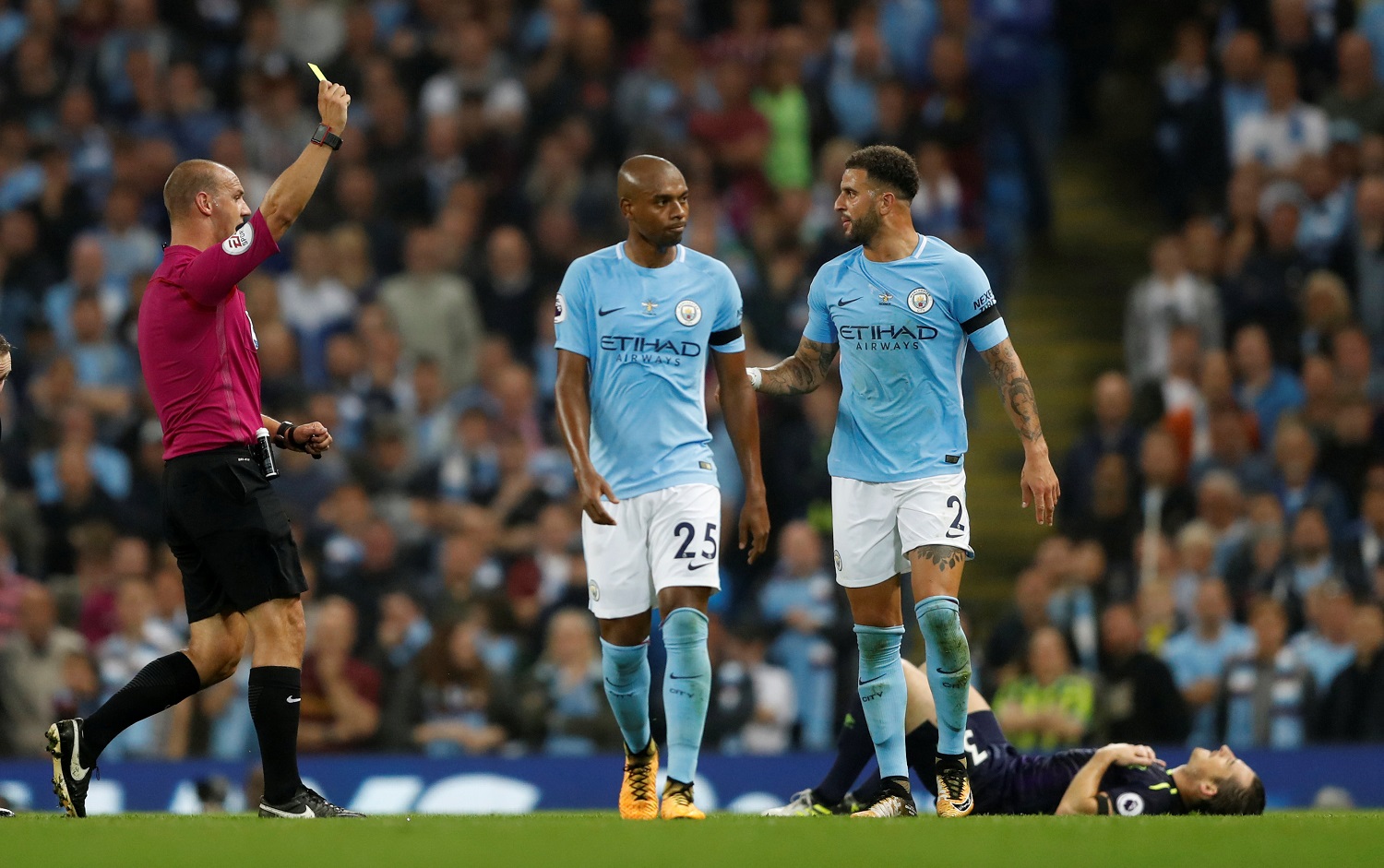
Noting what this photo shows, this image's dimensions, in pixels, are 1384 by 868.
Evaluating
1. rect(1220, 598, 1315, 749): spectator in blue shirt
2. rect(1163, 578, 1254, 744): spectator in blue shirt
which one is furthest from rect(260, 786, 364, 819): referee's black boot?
rect(1220, 598, 1315, 749): spectator in blue shirt

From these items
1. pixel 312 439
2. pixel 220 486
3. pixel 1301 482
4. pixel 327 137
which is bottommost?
pixel 220 486

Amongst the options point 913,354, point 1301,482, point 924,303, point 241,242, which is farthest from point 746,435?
point 1301,482

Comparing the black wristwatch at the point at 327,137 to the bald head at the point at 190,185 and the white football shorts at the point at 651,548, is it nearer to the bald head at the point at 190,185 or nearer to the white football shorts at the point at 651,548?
the bald head at the point at 190,185

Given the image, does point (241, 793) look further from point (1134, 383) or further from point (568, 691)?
point (1134, 383)

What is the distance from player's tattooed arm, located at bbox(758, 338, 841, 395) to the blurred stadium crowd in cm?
440

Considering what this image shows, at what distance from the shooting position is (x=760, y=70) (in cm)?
1752

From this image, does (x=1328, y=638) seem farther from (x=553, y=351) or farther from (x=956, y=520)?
(x=553, y=351)

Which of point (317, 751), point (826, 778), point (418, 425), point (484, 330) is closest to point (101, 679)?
point (317, 751)

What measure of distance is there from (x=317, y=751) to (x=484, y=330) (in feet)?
14.3

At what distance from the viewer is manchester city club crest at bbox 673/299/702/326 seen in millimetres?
8633

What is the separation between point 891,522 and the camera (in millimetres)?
8703

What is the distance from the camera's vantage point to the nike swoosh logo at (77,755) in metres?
8.17

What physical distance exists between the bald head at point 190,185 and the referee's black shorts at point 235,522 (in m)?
1.07

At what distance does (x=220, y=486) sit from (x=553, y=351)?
26.1 ft
